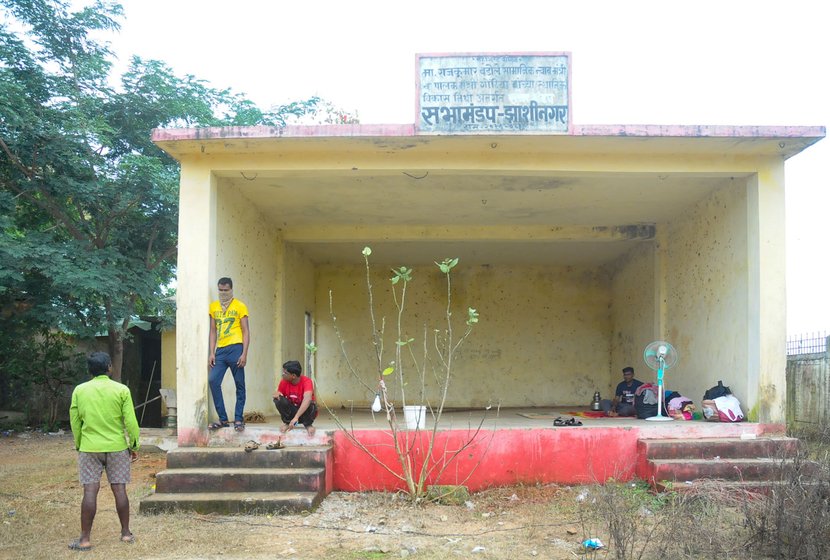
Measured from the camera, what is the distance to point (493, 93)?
771cm

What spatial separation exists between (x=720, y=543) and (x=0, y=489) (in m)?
7.26

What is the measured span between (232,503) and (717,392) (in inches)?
223

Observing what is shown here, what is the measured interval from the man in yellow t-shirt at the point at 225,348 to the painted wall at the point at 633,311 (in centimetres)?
679

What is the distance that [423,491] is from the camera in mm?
7520

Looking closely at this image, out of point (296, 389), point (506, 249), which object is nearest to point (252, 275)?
point (296, 389)

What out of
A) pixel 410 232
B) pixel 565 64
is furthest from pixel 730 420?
pixel 410 232

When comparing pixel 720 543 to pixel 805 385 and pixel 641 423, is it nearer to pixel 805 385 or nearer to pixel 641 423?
pixel 641 423

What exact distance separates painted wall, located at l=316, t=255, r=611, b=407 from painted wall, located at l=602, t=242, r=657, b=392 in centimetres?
43

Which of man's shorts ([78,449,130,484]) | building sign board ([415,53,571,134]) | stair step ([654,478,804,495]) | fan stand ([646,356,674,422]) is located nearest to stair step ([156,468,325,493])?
man's shorts ([78,449,130,484])

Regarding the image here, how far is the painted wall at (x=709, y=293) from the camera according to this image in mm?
8672

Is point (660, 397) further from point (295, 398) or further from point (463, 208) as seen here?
point (295, 398)

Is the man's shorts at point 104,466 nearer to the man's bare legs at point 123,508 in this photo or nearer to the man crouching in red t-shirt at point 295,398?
the man's bare legs at point 123,508

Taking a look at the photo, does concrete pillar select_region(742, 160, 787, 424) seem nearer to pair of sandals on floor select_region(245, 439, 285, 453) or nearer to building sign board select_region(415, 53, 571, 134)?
building sign board select_region(415, 53, 571, 134)

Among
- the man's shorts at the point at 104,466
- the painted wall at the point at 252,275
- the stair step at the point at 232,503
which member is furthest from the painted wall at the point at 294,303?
the man's shorts at the point at 104,466
